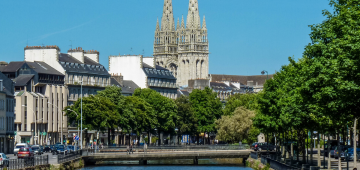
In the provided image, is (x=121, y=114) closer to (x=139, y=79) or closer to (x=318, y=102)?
(x=139, y=79)

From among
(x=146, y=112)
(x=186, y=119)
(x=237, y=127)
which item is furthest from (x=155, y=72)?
(x=237, y=127)

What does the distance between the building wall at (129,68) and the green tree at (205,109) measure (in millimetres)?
15126

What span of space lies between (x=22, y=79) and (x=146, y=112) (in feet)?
73.7

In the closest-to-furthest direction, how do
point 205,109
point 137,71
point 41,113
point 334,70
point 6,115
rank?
point 334,70
point 6,115
point 41,113
point 205,109
point 137,71

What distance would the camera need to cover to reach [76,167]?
296 ft

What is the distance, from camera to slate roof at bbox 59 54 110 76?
152 m

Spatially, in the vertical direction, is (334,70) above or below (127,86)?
below

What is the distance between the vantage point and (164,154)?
345 ft

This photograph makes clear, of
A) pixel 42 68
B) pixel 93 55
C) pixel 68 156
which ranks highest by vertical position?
pixel 93 55

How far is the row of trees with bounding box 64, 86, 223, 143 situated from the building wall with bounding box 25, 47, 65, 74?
1638cm

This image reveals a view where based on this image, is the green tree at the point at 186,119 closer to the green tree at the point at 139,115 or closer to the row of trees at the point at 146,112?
the row of trees at the point at 146,112

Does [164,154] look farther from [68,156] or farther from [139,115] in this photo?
[139,115]

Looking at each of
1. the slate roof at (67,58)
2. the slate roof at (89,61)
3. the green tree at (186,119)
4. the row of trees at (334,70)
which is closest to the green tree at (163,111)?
the green tree at (186,119)

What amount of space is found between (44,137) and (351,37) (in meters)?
101
